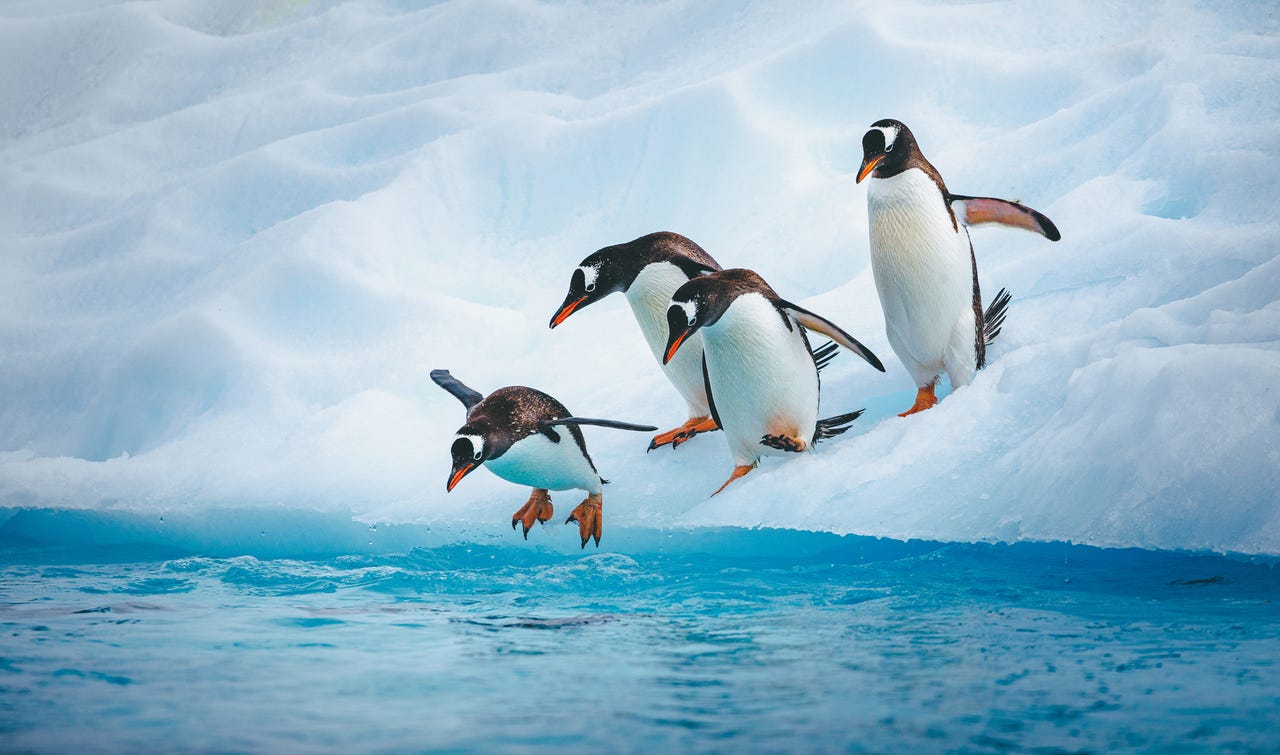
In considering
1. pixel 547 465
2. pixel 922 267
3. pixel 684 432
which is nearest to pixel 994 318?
pixel 922 267

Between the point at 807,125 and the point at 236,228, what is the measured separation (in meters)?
3.02

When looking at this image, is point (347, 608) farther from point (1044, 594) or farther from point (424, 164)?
point (424, 164)

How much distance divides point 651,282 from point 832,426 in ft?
2.23

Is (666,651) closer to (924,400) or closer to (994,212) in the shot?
(924,400)

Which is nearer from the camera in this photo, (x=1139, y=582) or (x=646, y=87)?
(x=1139, y=582)

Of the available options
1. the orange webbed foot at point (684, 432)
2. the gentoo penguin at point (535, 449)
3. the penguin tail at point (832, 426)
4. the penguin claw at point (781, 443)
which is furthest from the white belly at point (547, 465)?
the penguin tail at point (832, 426)

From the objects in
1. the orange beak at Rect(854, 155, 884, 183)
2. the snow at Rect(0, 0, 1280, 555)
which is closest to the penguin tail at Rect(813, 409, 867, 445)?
the snow at Rect(0, 0, 1280, 555)

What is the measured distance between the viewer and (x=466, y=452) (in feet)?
10.1

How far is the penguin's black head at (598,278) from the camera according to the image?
11.8 feet

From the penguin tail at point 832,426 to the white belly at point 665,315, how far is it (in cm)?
35

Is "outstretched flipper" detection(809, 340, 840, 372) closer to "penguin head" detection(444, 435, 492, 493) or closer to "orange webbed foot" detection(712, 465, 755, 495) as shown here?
"orange webbed foot" detection(712, 465, 755, 495)

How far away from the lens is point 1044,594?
2707mm

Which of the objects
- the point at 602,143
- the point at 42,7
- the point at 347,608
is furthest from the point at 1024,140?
the point at 42,7

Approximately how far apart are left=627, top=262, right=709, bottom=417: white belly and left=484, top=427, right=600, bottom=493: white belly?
393mm
